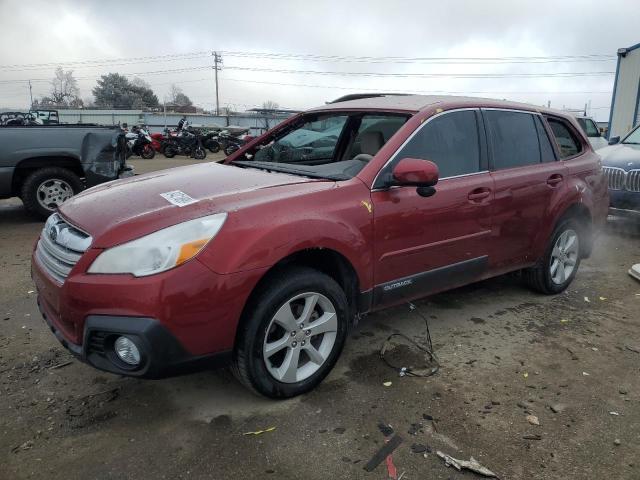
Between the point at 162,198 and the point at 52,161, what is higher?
the point at 162,198

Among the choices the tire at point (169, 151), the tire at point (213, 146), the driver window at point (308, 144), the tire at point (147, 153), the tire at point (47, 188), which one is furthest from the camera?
the tire at point (213, 146)

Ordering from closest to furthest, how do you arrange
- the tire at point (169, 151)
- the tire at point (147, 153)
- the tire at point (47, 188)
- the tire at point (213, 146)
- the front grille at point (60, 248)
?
the front grille at point (60, 248) → the tire at point (47, 188) → the tire at point (147, 153) → the tire at point (169, 151) → the tire at point (213, 146)

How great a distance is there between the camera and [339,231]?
2.76 metres

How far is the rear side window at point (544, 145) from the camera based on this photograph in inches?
164

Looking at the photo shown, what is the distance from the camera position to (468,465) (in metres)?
2.28

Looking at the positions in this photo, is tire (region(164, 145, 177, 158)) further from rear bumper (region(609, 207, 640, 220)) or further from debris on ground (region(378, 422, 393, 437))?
debris on ground (region(378, 422, 393, 437))

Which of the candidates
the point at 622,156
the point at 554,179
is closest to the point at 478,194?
the point at 554,179

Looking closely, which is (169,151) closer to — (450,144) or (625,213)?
(625,213)

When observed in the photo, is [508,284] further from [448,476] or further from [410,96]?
[448,476]

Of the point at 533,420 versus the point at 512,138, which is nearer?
the point at 533,420

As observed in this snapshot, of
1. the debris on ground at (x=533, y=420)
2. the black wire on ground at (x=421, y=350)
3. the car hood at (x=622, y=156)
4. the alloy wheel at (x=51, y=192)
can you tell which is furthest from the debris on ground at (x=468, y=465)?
the alloy wheel at (x=51, y=192)

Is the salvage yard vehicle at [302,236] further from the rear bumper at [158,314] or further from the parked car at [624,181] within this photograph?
the parked car at [624,181]

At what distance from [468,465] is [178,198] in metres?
1.96

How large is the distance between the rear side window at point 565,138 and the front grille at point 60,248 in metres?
3.83
